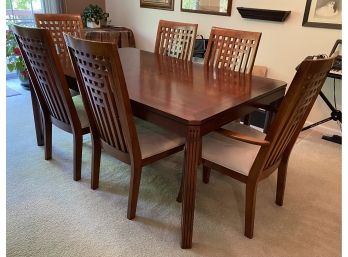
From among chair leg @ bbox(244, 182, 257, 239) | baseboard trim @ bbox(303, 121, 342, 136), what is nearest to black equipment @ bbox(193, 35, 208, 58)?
baseboard trim @ bbox(303, 121, 342, 136)

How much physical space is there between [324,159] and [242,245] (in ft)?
4.68

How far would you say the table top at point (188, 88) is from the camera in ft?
4.84

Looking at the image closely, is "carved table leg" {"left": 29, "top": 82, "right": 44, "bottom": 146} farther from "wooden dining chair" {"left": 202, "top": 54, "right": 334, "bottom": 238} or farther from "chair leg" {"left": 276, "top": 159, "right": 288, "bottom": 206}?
"chair leg" {"left": 276, "top": 159, "right": 288, "bottom": 206}

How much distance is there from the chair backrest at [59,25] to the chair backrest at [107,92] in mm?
1156

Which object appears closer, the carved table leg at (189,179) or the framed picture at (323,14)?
the carved table leg at (189,179)

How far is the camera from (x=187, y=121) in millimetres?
1347

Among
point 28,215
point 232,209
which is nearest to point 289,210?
point 232,209

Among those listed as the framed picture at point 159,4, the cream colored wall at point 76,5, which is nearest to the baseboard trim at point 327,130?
the framed picture at point 159,4

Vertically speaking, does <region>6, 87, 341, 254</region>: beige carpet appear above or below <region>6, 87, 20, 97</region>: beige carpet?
below

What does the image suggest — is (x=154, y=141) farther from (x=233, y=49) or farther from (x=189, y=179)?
(x=233, y=49)

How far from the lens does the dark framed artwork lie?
11.8ft

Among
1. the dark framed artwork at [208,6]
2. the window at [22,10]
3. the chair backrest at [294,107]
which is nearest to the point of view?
the chair backrest at [294,107]

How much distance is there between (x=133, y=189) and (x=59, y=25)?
6.04 feet

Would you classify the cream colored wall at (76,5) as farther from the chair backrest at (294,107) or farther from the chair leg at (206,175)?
the chair backrest at (294,107)
